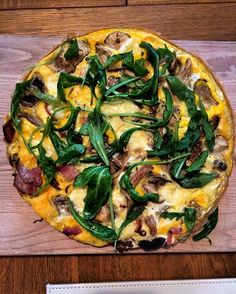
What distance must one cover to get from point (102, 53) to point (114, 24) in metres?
0.27

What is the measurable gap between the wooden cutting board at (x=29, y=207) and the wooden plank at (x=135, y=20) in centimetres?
12

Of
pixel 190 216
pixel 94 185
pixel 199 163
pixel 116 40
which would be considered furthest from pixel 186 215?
pixel 116 40

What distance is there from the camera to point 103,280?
5.31 feet

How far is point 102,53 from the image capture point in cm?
150

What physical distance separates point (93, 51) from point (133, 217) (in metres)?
0.45

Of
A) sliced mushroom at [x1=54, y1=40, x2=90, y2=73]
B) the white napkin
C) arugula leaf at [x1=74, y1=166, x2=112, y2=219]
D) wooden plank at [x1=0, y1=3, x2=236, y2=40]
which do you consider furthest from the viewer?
wooden plank at [x1=0, y1=3, x2=236, y2=40]

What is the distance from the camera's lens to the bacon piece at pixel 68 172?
1.42 metres

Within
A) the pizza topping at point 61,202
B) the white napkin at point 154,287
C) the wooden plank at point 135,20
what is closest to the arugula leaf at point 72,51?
the wooden plank at point 135,20

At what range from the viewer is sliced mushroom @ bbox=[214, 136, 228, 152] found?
150 centimetres

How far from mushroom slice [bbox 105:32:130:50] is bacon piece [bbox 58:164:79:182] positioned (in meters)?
0.34

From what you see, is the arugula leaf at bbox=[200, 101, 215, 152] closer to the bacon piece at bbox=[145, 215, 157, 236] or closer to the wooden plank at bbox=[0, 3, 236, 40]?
the bacon piece at bbox=[145, 215, 157, 236]

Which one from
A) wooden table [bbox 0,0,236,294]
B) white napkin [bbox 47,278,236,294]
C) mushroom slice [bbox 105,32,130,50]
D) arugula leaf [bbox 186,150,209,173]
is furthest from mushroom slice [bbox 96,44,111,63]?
white napkin [bbox 47,278,236,294]

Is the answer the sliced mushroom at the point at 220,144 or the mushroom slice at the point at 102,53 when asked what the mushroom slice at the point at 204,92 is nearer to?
the sliced mushroom at the point at 220,144

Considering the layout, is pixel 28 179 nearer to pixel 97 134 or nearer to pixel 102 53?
pixel 97 134
